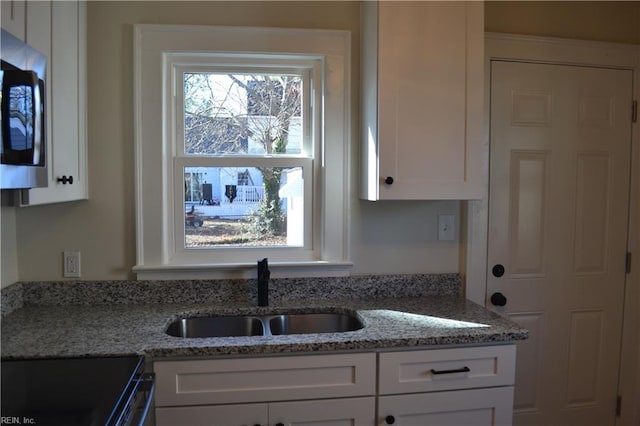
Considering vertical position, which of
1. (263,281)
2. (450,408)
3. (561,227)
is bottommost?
(450,408)

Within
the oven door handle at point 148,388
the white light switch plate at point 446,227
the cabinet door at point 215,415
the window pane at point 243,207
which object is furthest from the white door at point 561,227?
the oven door handle at point 148,388

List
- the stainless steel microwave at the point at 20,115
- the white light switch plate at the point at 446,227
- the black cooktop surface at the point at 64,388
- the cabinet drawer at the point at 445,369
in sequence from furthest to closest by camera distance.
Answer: the white light switch plate at the point at 446,227
the cabinet drawer at the point at 445,369
the stainless steel microwave at the point at 20,115
the black cooktop surface at the point at 64,388

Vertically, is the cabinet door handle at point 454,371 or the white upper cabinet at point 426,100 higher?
the white upper cabinet at point 426,100

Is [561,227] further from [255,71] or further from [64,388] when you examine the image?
[64,388]

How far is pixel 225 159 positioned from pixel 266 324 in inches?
30.7

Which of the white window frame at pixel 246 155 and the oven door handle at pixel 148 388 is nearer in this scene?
the oven door handle at pixel 148 388

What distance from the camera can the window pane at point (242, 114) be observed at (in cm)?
209

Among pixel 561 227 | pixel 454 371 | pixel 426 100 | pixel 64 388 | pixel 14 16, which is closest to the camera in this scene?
pixel 64 388

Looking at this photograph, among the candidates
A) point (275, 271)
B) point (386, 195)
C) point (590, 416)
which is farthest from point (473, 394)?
point (590, 416)

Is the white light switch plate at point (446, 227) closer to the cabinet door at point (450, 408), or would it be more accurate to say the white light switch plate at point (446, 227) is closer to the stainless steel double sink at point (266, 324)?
the stainless steel double sink at point (266, 324)

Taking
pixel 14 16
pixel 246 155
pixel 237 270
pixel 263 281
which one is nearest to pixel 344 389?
pixel 263 281

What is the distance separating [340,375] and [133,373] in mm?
680

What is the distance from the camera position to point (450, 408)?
5.38ft

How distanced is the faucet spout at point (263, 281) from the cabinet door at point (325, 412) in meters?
0.50
